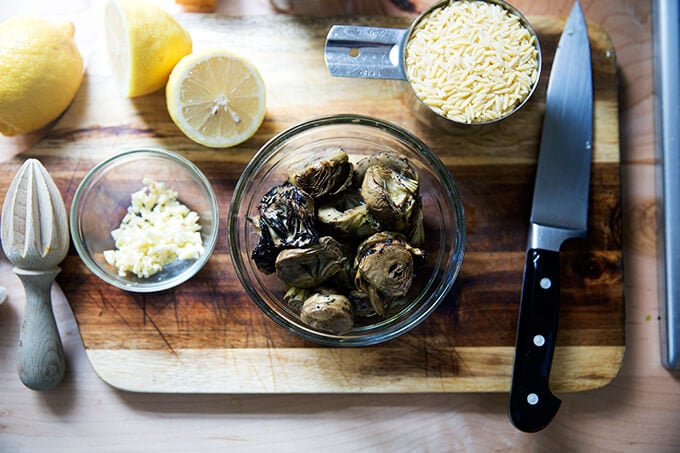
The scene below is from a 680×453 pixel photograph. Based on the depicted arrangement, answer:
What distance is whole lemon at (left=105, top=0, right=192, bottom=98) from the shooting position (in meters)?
1.40

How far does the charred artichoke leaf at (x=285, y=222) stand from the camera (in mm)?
1228

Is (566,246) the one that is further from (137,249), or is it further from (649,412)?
(137,249)

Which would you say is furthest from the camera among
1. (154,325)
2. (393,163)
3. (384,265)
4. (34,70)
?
(154,325)

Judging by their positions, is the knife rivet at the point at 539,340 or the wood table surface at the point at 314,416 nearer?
the knife rivet at the point at 539,340

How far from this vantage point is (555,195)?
151 cm

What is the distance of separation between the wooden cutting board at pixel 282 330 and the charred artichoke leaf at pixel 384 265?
33cm

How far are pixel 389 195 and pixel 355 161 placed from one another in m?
0.22

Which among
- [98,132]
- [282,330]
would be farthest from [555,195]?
[98,132]

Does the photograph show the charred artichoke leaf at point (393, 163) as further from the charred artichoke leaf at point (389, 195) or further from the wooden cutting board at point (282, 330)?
the wooden cutting board at point (282, 330)

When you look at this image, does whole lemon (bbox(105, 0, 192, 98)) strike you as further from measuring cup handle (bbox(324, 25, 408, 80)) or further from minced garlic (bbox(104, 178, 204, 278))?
measuring cup handle (bbox(324, 25, 408, 80))

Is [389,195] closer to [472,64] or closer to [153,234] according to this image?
[472,64]

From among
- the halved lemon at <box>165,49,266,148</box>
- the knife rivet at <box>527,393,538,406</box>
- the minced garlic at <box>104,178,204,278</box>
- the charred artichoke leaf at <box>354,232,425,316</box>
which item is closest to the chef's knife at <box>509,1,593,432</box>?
the knife rivet at <box>527,393,538,406</box>

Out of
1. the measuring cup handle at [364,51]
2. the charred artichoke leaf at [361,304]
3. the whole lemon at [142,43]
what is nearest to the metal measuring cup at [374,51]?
the measuring cup handle at [364,51]

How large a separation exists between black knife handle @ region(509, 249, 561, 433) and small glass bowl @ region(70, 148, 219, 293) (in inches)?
33.2
